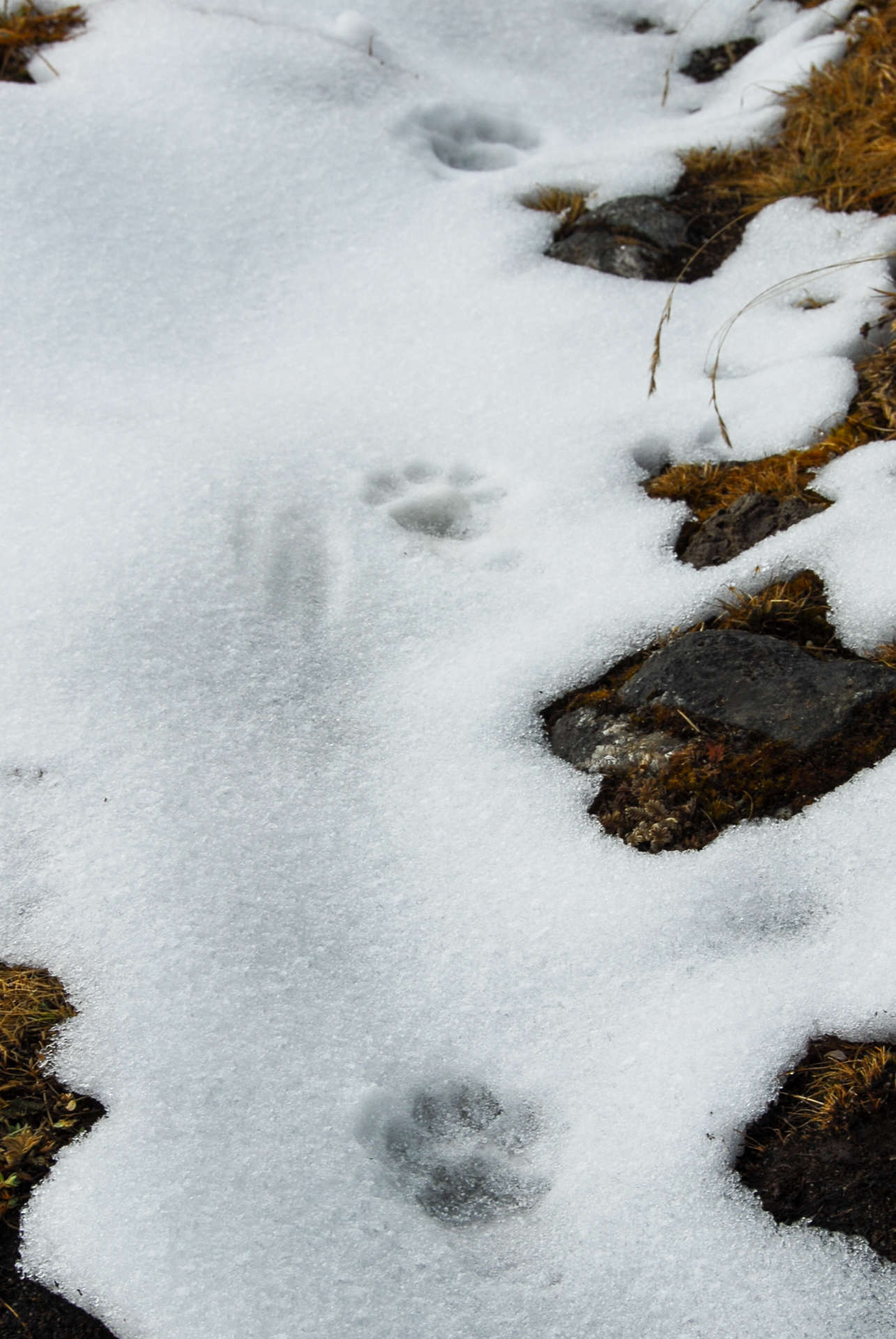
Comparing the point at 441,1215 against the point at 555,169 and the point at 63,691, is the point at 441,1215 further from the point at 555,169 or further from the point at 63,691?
the point at 555,169

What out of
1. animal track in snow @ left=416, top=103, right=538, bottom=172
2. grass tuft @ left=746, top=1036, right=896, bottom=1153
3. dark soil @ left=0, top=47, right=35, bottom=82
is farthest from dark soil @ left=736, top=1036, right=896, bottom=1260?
dark soil @ left=0, top=47, right=35, bottom=82

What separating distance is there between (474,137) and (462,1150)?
12.7 feet

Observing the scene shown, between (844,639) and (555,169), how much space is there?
248 cm

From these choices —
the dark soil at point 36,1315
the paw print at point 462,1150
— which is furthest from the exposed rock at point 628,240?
the dark soil at point 36,1315

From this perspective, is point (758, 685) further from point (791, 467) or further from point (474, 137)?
point (474, 137)

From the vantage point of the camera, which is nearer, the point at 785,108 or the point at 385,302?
the point at 385,302

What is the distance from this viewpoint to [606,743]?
237cm

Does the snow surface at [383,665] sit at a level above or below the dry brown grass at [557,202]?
below

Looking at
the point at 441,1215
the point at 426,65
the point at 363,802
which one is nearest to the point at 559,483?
the point at 363,802

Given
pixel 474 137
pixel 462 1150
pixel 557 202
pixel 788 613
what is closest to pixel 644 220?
pixel 557 202

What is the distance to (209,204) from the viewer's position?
3645 millimetres

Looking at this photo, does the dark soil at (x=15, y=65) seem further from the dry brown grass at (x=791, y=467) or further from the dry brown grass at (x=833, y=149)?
the dry brown grass at (x=791, y=467)

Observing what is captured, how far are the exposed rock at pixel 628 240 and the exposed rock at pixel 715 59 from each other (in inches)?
45.0

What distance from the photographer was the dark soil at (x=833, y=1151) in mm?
1683
